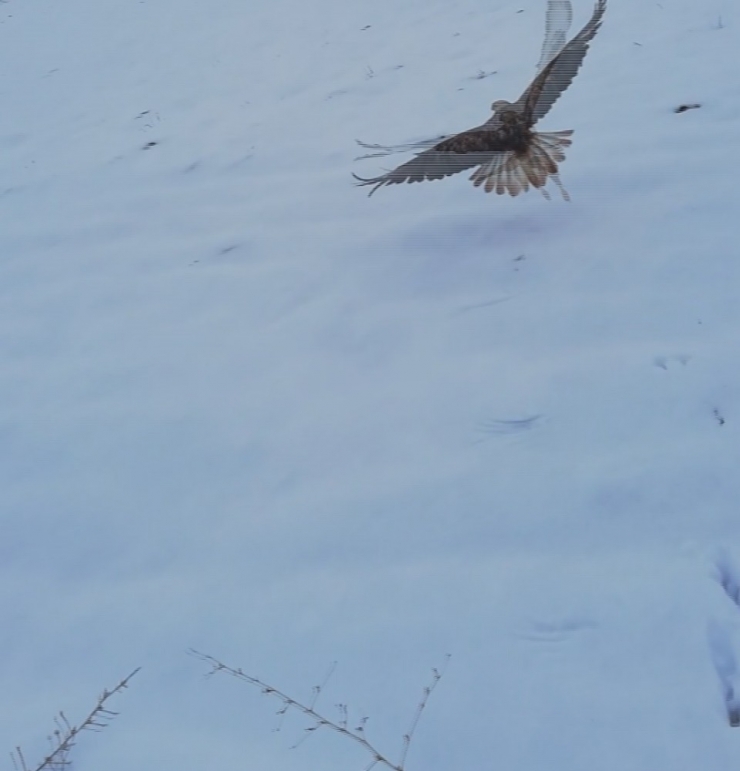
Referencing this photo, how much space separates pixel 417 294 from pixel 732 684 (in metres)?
1.42

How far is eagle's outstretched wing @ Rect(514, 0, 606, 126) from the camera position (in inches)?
80.5

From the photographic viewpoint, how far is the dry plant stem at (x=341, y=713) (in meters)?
1.23

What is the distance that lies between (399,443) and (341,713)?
0.69 meters

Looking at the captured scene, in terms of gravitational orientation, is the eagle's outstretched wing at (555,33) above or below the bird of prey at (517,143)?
above

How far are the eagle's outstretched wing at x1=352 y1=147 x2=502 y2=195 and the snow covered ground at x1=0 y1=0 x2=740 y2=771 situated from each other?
13.6 inches

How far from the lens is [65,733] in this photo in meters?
1.40

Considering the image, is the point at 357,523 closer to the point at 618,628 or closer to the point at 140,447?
the point at 618,628

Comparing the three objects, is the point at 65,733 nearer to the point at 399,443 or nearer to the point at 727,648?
the point at 399,443

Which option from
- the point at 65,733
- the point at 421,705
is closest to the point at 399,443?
the point at 421,705

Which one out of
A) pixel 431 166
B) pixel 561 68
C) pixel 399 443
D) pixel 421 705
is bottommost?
pixel 421 705

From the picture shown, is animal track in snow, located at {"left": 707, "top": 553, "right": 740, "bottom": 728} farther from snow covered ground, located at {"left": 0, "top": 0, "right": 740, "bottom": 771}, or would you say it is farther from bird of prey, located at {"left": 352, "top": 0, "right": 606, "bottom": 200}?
bird of prey, located at {"left": 352, "top": 0, "right": 606, "bottom": 200}

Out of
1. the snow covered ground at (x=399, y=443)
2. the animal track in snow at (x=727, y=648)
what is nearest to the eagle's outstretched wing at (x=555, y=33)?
the snow covered ground at (x=399, y=443)

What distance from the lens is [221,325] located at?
241 centimetres

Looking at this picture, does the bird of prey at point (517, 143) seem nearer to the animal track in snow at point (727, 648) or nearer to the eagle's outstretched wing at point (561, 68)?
the eagle's outstretched wing at point (561, 68)
